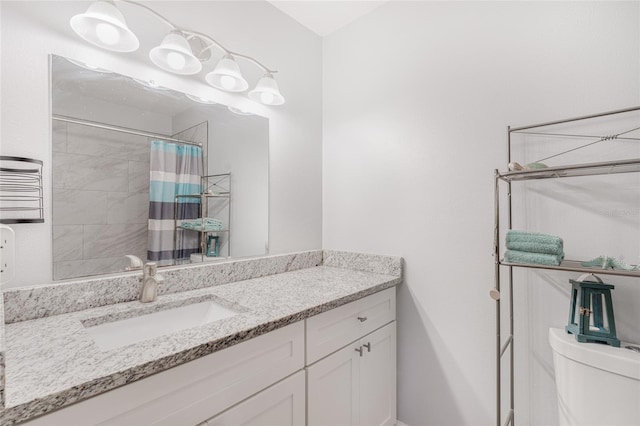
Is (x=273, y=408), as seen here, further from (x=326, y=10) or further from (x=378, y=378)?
(x=326, y=10)

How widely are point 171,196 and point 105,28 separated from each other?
646 mm

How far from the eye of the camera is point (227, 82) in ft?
4.79

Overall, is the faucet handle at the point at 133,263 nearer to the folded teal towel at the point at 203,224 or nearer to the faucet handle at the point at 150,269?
the faucet handle at the point at 150,269

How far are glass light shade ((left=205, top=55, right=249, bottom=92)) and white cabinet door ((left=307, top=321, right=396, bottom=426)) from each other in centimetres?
129

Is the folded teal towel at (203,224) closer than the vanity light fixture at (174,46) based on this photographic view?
No

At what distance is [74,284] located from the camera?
1050 millimetres

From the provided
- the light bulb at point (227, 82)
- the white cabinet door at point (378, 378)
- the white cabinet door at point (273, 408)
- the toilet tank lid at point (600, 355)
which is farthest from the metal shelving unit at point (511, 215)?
the light bulb at point (227, 82)

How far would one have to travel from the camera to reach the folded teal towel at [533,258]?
102cm

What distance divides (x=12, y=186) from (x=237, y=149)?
870mm

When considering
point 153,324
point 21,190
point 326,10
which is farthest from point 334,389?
point 326,10

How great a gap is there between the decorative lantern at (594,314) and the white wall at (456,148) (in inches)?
4.3

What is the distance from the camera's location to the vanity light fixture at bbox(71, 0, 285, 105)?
3.37 feet

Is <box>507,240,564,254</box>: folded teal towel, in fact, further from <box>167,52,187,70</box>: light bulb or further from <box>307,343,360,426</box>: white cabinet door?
<box>167,52,187,70</box>: light bulb

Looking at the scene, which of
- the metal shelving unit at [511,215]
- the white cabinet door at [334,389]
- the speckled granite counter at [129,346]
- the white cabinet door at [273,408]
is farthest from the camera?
the white cabinet door at [334,389]
